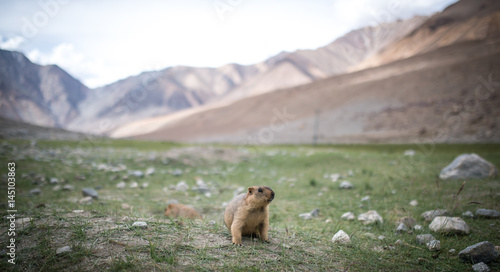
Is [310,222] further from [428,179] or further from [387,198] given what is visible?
[428,179]

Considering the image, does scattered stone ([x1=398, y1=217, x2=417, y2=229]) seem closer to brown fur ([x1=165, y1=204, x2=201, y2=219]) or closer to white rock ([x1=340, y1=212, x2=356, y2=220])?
white rock ([x1=340, y1=212, x2=356, y2=220])

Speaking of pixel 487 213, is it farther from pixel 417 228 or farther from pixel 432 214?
pixel 417 228

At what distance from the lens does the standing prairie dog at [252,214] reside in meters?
3.67

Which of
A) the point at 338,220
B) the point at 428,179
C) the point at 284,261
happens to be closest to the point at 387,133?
the point at 428,179

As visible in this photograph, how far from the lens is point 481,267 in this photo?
315 cm

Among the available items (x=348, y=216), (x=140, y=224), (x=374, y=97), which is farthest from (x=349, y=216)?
(x=374, y=97)

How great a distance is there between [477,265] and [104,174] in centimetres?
1304

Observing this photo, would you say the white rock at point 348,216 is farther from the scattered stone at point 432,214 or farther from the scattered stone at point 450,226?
the scattered stone at point 450,226

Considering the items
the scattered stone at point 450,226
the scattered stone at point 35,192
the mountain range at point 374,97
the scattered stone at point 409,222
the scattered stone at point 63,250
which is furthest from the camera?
the mountain range at point 374,97

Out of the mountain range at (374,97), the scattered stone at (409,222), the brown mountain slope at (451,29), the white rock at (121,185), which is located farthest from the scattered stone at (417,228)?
the brown mountain slope at (451,29)

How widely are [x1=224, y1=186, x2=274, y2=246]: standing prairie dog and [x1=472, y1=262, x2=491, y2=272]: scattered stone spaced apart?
2.66m

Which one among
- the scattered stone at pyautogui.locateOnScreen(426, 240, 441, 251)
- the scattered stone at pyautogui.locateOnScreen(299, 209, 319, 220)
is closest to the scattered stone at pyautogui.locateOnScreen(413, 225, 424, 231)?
the scattered stone at pyautogui.locateOnScreen(426, 240, 441, 251)

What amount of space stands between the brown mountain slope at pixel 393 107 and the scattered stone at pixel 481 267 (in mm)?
39502

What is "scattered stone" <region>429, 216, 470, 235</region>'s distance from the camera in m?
4.31
